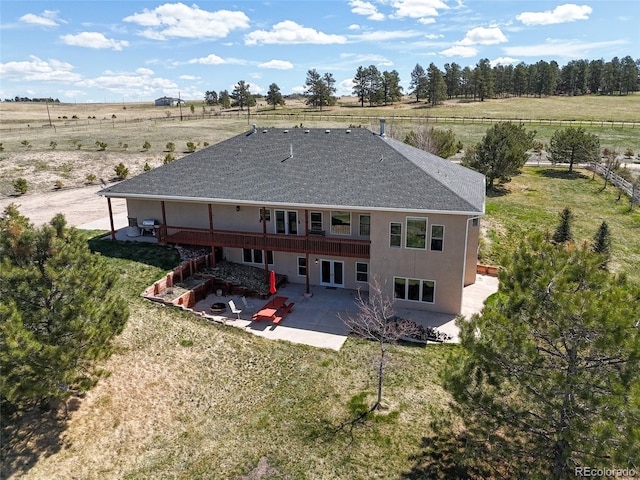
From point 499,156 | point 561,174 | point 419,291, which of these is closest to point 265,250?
point 419,291

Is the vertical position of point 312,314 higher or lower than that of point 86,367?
lower

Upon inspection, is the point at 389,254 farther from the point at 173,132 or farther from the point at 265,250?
the point at 173,132

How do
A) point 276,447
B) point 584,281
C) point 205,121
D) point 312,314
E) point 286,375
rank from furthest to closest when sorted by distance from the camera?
1. point 205,121
2. point 312,314
3. point 286,375
4. point 276,447
5. point 584,281

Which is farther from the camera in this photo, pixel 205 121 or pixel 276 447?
pixel 205 121

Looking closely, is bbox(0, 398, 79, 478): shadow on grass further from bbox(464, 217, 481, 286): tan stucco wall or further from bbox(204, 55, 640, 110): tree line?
bbox(204, 55, 640, 110): tree line

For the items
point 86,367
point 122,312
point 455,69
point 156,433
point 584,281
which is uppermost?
point 455,69

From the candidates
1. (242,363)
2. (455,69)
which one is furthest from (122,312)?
(455,69)

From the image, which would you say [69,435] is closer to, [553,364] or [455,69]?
[553,364]
